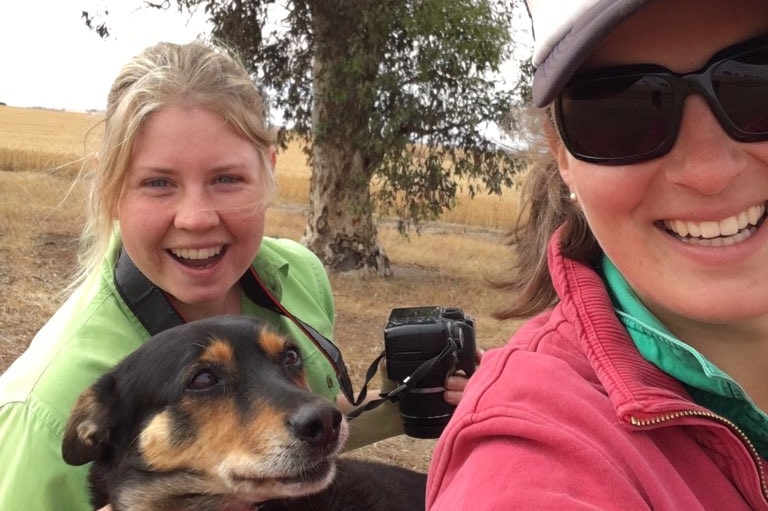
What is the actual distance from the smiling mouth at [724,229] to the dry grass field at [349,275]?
147 cm

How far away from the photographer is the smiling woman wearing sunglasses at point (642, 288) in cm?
112

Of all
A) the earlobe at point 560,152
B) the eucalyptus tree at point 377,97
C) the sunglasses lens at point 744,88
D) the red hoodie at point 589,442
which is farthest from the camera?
the eucalyptus tree at point 377,97

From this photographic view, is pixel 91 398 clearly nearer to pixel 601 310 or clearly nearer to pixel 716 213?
pixel 601 310

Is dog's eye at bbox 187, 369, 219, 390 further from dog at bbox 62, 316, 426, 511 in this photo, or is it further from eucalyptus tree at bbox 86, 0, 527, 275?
eucalyptus tree at bbox 86, 0, 527, 275

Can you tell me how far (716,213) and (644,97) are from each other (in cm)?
24

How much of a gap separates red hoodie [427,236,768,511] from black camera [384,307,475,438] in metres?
1.53

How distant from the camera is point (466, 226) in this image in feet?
93.6

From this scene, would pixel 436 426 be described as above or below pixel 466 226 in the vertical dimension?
above

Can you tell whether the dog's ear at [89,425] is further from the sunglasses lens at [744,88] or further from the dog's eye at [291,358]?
the sunglasses lens at [744,88]

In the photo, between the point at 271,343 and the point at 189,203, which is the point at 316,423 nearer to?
the point at 271,343

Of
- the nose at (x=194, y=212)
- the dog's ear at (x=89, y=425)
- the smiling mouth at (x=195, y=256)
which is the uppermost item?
the nose at (x=194, y=212)

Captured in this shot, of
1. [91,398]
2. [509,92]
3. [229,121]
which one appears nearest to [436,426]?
[91,398]

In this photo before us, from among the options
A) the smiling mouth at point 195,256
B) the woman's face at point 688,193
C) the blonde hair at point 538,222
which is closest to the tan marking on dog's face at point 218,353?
the smiling mouth at point 195,256

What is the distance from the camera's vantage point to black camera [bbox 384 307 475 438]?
2877mm
